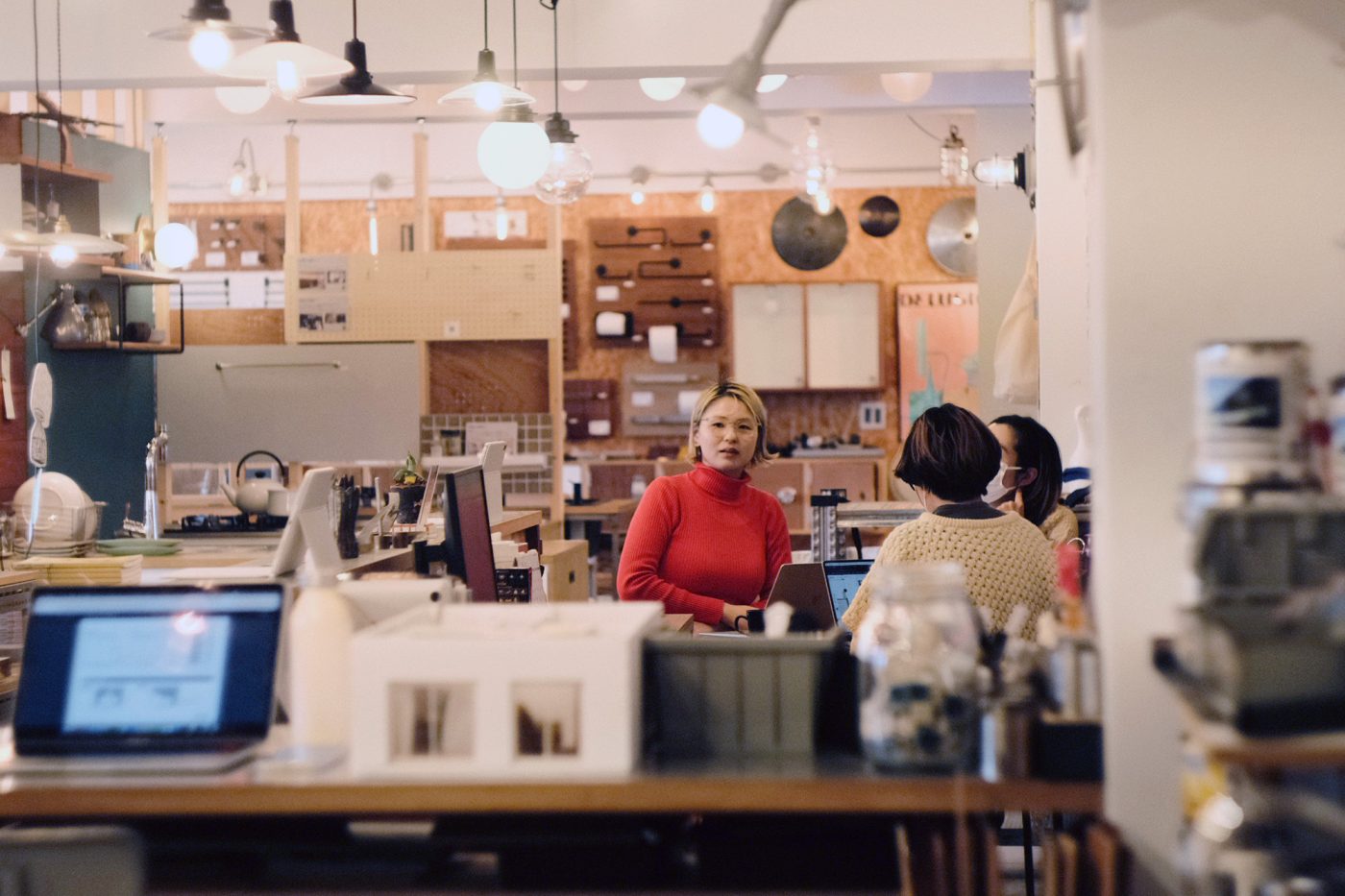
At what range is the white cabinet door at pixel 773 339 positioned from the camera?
10.8 metres

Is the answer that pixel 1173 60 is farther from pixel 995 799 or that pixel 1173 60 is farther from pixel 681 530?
pixel 681 530

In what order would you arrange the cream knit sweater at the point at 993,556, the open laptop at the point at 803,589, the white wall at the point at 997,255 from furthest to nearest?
the white wall at the point at 997,255 → the open laptop at the point at 803,589 → the cream knit sweater at the point at 993,556

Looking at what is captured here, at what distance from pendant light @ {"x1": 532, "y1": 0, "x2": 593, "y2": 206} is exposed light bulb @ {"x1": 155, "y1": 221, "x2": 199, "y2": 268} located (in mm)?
2125

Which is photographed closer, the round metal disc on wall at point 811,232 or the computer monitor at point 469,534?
the computer monitor at point 469,534

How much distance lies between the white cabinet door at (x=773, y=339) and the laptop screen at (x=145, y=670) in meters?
8.77

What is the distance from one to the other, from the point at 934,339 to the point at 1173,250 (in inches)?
349

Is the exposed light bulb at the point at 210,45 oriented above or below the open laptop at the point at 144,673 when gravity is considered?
above

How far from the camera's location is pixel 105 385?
7117 mm

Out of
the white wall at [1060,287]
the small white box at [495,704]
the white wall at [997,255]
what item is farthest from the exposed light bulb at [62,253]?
the white wall at [997,255]

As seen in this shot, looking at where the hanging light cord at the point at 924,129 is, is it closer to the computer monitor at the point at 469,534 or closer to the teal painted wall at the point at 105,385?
the teal painted wall at the point at 105,385

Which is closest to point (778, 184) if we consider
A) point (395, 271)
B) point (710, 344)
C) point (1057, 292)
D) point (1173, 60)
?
point (710, 344)

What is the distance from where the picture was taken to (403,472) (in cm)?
446

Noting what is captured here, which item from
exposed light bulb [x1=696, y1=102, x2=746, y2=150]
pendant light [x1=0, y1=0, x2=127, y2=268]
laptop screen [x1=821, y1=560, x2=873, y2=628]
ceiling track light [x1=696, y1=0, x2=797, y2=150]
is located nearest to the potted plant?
laptop screen [x1=821, y1=560, x2=873, y2=628]

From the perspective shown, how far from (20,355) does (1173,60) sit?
5916 millimetres
